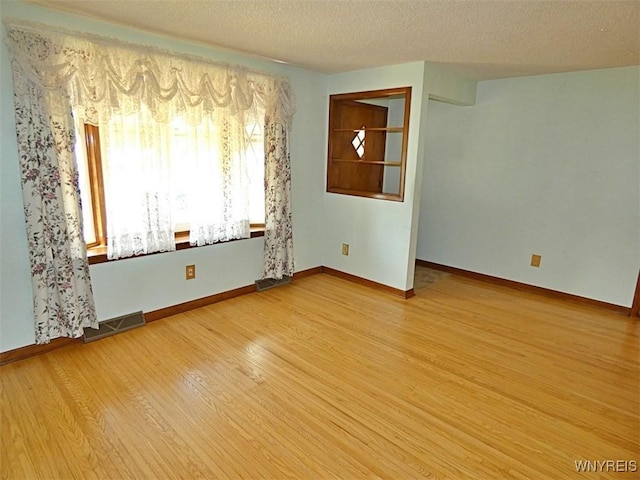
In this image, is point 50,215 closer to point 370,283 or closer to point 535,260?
point 370,283

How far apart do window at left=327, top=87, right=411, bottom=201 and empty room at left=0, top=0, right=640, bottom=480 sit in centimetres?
4

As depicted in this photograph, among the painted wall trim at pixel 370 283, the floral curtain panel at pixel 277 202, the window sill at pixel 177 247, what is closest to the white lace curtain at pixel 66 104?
the window sill at pixel 177 247

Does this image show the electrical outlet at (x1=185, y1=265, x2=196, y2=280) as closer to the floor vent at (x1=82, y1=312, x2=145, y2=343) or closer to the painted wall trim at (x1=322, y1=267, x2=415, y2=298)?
the floor vent at (x1=82, y1=312, x2=145, y2=343)

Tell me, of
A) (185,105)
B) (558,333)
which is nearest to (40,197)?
(185,105)

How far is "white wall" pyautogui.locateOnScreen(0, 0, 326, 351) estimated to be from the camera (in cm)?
231

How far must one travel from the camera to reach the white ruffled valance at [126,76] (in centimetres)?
227

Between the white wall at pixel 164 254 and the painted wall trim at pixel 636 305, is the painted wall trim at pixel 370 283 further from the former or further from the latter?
the painted wall trim at pixel 636 305

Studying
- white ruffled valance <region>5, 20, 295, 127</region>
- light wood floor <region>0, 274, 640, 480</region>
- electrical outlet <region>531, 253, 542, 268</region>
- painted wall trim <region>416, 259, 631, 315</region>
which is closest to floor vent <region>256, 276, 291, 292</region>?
light wood floor <region>0, 274, 640, 480</region>

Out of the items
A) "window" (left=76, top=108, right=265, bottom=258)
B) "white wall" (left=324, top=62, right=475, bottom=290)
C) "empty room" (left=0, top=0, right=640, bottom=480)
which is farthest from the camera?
"white wall" (left=324, top=62, right=475, bottom=290)

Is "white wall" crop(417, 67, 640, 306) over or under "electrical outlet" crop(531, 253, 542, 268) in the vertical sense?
over

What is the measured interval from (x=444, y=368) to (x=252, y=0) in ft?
7.99

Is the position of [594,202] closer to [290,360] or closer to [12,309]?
[290,360]

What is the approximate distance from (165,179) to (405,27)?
1.93m

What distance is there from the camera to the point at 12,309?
2416mm
